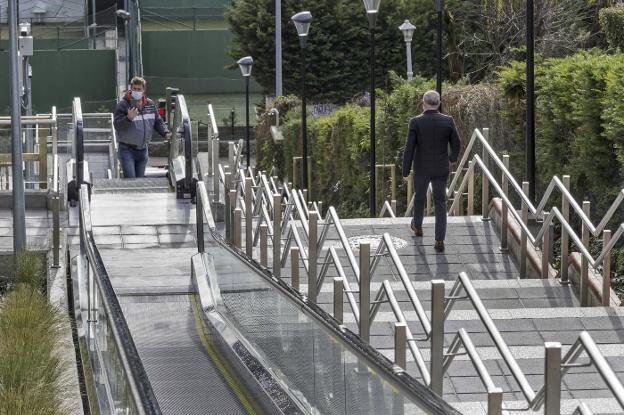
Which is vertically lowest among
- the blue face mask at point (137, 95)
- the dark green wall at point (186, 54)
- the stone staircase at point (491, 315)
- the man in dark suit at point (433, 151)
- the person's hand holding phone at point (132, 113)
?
the stone staircase at point (491, 315)

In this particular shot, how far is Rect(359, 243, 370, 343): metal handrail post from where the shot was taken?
32.6 feet

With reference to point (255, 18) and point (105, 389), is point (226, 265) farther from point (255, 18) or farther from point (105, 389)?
point (255, 18)

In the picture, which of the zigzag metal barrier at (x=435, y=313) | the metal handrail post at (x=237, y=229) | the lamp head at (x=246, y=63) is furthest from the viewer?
the lamp head at (x=246, y=63)

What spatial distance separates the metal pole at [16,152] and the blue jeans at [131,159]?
50.7 inches

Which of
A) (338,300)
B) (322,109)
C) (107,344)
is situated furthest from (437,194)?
(322,109)

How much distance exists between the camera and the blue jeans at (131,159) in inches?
740

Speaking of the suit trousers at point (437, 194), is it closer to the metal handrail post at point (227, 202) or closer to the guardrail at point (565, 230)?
the guardrail at point (565, 230)

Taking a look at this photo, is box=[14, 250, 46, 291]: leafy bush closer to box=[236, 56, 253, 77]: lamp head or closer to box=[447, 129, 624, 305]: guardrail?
box=[447, 129, 624, 305]: guardrail

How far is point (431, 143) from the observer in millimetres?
13812

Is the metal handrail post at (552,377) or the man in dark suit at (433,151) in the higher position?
the man in dark suit at (433,151)

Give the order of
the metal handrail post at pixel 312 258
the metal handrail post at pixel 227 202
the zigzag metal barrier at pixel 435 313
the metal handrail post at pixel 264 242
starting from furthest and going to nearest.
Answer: the metal handrail post at pixel 227 202 → the metal handrail post at pixel 264 242 → the metal handrail post at pixel 312 258 → the zigzag metal barrier at pixel 435 313

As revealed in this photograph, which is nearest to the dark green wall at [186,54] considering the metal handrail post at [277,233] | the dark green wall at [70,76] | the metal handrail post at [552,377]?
the dark green wall at [70,76]

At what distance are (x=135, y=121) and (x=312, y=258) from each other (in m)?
7.07

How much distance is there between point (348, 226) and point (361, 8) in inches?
1398
